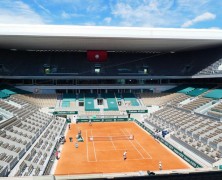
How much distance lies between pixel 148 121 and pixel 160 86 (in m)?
14.4

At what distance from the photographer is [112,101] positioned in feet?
166

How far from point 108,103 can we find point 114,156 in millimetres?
24517

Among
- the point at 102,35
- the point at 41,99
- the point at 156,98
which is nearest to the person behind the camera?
the point at 102,35

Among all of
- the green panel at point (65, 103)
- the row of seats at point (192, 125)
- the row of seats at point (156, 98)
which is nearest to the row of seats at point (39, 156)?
the row of seats at point (192, 125)

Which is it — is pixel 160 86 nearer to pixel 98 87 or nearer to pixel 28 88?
pixel 98 87

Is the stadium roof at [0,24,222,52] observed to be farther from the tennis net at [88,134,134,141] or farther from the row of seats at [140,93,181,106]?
the tennis net at [88,134,134,141]

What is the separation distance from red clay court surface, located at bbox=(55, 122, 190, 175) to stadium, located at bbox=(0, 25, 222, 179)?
0.30 ft

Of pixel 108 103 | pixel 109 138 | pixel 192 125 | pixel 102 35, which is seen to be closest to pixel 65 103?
pixel 108 103

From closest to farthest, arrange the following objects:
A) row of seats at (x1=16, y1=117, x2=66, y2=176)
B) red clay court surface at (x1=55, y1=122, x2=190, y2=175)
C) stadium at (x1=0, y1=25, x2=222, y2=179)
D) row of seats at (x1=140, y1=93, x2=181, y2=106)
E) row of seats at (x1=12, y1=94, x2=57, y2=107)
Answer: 1. row of seats at (x1=16, y1=117, x2=66, y2=176)
2. red clay court surface at (x1=55, y1=122, x2=190, y2=175)
3. stadium at (x1=0, y1=25, x2=222, y2=179)
4. row of seats at (x1=12, y1=94, x2=57, y2=107)
5. row of seats at (x1=140, y1=93, x2=181, y2=106)

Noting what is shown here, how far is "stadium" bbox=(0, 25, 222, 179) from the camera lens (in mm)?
22688

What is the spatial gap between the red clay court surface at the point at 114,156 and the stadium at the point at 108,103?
0.30ft

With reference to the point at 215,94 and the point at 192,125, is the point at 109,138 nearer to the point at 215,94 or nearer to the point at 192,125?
the point at 192,125

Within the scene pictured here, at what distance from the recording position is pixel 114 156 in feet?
84.7

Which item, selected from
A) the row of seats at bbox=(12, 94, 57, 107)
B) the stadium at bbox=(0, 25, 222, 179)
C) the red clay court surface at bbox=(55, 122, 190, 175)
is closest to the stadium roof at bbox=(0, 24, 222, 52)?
the stadium at bbox=(0, 25, 222, 179)
